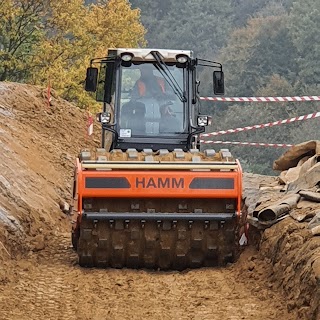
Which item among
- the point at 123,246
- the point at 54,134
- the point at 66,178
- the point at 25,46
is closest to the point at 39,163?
A: the point at 66,178

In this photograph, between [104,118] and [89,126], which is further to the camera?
[89,126]

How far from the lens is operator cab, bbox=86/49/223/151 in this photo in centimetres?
1207

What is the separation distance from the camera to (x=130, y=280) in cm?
1027

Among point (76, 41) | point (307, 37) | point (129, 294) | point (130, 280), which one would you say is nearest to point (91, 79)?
point (130, 280)

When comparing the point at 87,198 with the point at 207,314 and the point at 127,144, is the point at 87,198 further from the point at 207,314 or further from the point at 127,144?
the point at 207,314

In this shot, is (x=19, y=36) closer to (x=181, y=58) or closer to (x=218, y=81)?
(x=181, y=58)

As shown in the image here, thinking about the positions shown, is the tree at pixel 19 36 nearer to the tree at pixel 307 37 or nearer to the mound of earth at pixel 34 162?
the mound of earth at pixel 34 162

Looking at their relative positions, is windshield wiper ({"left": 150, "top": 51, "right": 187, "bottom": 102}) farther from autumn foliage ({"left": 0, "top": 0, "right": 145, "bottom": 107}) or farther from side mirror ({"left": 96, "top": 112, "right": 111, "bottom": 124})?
autumn foliage ({"left": 0, "top": 0, "right": 145, "bottom": 107})

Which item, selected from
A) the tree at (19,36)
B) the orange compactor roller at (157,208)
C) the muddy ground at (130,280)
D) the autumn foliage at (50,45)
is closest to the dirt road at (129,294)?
the muddy ground at (130,280)

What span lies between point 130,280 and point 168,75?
3.23 meters

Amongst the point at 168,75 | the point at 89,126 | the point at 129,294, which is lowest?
the point at 129,294

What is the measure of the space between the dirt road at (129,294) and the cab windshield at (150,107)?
2.04 meters

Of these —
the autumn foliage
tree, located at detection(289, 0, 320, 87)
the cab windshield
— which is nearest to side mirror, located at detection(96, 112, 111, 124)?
the cab windshield

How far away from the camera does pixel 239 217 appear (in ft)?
34.7
